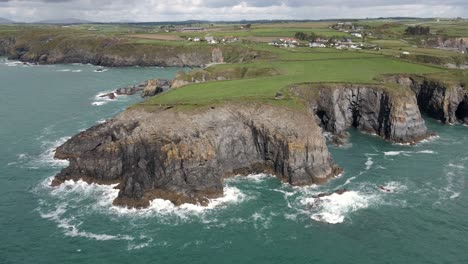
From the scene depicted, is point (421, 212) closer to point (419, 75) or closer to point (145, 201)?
point (145, 201)

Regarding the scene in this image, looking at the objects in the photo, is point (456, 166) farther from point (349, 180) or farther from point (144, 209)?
point (144, 209)

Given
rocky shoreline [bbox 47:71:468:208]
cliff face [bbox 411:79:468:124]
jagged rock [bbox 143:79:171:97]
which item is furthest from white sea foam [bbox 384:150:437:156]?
jagged rock [bbox 143:79:171:97]

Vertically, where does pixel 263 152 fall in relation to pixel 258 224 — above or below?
above

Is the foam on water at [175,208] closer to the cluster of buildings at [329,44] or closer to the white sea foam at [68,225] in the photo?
the white sea foam at [68,225]

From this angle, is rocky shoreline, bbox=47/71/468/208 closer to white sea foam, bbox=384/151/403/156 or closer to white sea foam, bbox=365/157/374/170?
white sea foam, bbox=365/157/374/170

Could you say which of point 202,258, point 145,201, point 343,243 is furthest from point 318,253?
point 145,201

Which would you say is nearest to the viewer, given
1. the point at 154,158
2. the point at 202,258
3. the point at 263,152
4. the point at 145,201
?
the point at 202,258
